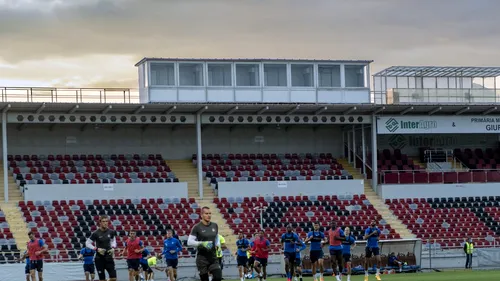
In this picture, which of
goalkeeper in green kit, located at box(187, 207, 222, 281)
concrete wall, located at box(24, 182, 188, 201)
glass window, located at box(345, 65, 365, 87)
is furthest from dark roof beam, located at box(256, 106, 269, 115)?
goalkeeper in green kit, located at box(187, 207, 222, 281)

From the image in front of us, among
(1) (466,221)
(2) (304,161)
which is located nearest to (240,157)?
(2) (304,161)

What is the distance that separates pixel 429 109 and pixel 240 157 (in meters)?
10.5

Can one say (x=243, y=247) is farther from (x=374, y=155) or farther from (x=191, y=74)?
(x=374, y=155)

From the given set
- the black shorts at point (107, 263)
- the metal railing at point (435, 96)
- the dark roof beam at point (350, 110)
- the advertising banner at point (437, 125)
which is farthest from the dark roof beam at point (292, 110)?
the black shorts at point (107, 263)

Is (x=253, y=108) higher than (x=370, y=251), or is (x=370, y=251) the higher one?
(x=253, y=108)

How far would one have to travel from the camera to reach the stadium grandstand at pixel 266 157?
4894 cm

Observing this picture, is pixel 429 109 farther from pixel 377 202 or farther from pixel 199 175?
pixel 199 175

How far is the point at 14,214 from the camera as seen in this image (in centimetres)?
4759

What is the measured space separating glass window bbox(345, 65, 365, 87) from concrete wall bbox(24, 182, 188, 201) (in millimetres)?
11114

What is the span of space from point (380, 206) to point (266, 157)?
7072mm

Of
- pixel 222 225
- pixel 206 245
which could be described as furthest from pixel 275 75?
pixel 206 245

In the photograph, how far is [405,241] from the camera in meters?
44.1

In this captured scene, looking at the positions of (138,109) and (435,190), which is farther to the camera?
(435,190)

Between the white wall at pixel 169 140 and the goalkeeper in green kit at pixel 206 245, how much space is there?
3447cm
